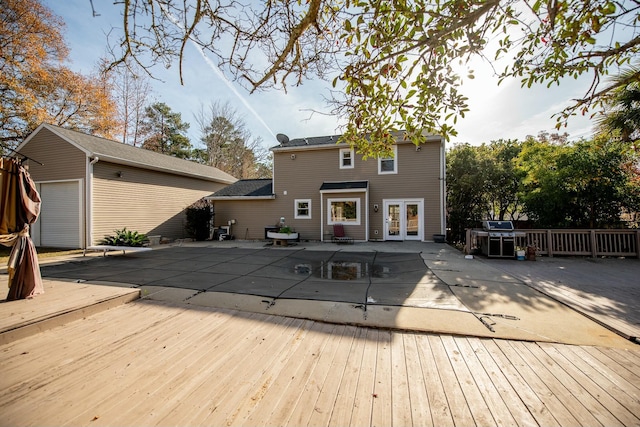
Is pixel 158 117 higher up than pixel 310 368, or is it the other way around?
pixel 158 117

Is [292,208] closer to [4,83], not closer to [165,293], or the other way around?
[165,293]

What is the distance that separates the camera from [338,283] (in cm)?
523

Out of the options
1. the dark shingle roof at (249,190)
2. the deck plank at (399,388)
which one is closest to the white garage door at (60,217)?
the dark shingle roof at (249,190)

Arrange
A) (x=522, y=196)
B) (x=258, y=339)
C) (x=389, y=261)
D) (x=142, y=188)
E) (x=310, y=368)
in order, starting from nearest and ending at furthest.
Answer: (x=310, y=368) → (x=258, y=339) → (x=389, y=261) → (x=522, y=196) → (x=142, y=188)

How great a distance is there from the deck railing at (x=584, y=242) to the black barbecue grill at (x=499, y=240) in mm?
597

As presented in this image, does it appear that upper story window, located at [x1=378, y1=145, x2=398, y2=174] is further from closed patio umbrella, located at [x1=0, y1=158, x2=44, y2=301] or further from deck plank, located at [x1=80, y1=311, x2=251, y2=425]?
closed patio umbrella, located at [x1=0, y1=158, x2=44, y2=301]

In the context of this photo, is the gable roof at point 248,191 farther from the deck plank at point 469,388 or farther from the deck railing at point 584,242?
the deck plank at point 469,388

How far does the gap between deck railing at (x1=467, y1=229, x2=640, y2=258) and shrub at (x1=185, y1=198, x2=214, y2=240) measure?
48.2ft

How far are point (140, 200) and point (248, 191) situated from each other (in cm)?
528

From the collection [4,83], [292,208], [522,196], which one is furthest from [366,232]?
[4,83]

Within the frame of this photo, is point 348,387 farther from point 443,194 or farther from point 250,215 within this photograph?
point 250,215

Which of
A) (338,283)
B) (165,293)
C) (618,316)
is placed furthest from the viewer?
(338,283)

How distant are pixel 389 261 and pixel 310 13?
658cm

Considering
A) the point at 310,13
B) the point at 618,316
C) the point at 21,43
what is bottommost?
the point at 618,316
